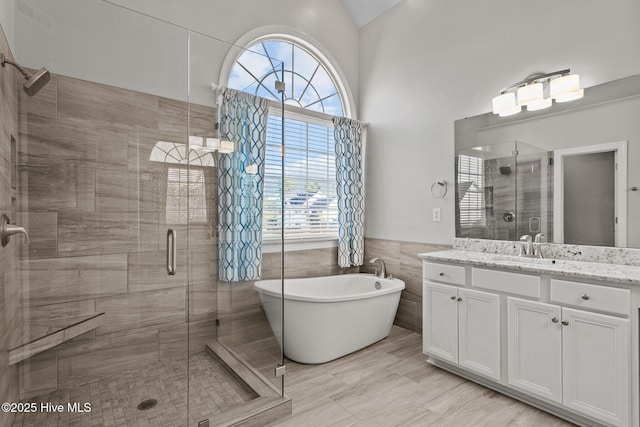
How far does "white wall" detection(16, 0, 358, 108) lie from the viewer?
68.5 inches

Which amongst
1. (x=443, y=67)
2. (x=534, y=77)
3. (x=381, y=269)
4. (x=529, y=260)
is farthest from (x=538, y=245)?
(x=443, y=67)

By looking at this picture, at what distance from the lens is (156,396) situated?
1.84 m

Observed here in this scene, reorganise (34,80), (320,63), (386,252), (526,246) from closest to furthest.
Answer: (34,80) < (526,246) < (386,252) < (320,63)

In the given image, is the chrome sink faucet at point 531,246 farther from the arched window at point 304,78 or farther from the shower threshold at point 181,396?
the arched window at point 304,78

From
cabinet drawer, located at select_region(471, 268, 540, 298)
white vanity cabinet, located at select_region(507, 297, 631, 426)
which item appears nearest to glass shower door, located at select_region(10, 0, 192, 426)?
cabinet drawer, located at select_region(471, 268, 540, 298)

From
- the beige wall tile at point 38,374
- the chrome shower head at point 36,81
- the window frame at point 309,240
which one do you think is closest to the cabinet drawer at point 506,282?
the window frame at point 309,240

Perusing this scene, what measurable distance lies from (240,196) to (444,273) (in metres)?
1.56

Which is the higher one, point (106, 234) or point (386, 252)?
point (106, 234)

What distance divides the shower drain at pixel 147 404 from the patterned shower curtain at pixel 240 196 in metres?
0.76

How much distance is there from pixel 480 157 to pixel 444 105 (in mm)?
621

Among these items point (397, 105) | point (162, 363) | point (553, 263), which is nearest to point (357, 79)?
point (397, 105)

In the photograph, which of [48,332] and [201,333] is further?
[201,333]

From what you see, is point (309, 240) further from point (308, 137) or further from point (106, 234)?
point (106, 234)

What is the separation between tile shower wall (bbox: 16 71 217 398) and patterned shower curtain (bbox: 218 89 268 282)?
0.08m
